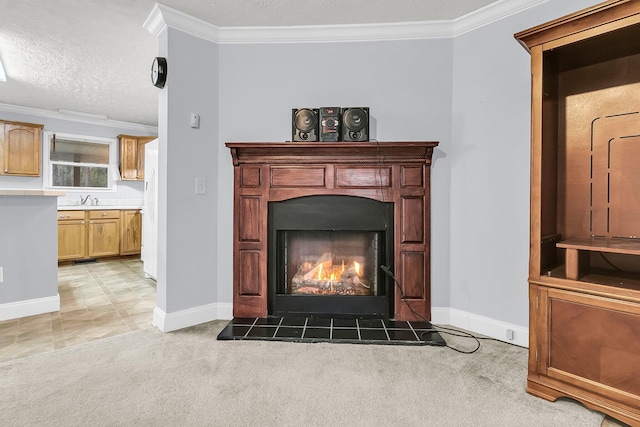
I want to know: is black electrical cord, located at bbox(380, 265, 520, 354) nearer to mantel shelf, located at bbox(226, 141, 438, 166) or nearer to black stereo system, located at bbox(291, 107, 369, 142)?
mantel shelf, located at bbox(226, 141, 438, 166)

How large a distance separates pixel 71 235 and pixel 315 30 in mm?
5116

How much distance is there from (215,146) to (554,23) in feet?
7.78

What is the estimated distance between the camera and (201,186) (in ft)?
9.08

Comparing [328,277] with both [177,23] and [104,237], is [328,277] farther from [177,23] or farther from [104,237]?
[104,237]

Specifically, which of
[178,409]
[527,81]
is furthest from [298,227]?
[527,81]

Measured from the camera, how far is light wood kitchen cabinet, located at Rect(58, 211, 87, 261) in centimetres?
535

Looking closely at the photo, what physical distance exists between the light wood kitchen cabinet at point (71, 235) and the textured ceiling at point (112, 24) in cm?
200

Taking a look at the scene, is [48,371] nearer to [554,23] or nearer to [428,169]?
[428,169]

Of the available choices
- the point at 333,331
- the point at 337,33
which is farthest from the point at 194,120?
the point at 333,331

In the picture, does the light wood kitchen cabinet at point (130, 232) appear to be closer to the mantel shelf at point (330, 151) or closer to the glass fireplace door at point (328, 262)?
the mantel shelf at point (330, 151)

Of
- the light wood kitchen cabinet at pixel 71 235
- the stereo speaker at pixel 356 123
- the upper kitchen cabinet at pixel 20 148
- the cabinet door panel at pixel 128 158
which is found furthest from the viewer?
the cabinet door panel at pixel 128 158

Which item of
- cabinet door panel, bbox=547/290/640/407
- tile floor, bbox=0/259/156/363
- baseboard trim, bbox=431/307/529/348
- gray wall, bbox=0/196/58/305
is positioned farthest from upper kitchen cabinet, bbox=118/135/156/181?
cabinet door panel, bbox=547/290/640/407

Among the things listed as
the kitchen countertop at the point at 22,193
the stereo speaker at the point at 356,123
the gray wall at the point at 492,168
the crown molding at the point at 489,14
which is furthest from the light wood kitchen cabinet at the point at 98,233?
the crown molding at the point at 489,14

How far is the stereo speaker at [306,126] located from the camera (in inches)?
105
